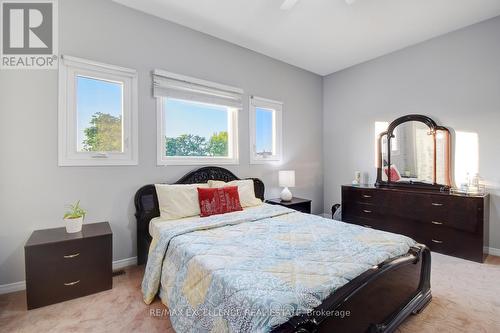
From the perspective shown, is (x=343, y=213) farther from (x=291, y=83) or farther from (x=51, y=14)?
(x=51, y=14)

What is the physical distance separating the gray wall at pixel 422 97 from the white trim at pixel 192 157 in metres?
2.18

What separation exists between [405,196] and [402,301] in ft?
6.62

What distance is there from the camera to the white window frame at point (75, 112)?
234cm

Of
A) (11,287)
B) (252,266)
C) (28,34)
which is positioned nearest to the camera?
(252,266)

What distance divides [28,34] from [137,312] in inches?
109

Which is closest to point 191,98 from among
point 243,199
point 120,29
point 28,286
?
point 120,29

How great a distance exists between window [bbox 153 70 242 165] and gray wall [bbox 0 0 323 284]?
12 centimetres

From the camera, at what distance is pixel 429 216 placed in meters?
3.11

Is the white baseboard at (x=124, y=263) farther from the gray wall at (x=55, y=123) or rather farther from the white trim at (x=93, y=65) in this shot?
the white trim at (x=93, y=65)

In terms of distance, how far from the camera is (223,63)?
134 inches

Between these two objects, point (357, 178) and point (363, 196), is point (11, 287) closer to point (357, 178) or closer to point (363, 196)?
point (363, 196)

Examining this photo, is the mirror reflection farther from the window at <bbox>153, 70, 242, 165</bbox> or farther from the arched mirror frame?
the window at <bbox>153, 70, 242, 165</bbox>

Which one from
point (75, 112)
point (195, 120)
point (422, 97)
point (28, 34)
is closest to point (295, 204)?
point (195, 120)

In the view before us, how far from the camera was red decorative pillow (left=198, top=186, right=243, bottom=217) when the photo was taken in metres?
2.64
